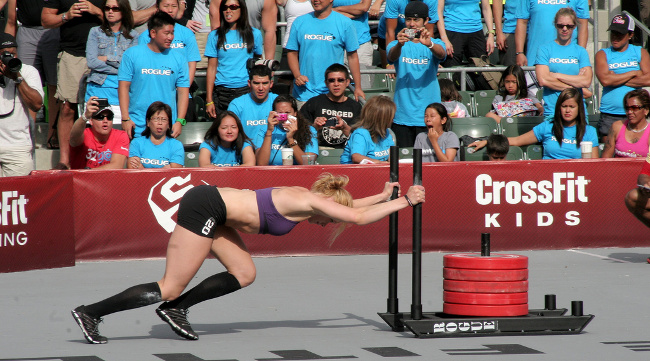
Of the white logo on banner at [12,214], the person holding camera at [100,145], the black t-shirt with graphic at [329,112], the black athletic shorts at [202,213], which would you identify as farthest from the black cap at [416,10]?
the black athletic shorts at [202,213]

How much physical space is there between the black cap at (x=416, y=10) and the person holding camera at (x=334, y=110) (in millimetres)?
1072

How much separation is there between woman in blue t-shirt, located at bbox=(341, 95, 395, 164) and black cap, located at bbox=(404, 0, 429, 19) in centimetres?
135

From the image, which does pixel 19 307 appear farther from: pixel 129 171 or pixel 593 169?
pixel 593 169

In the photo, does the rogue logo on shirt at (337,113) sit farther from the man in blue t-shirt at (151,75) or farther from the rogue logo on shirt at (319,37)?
the man in blue t-shirt at (151,75)

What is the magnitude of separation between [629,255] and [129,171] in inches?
230

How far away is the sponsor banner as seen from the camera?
9344mm

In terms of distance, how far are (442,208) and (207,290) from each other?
4.70 m

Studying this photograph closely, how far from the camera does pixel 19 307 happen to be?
25.6 feet

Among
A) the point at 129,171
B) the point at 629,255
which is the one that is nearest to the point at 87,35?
the point at 129,171

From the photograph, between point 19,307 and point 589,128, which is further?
point 589,128

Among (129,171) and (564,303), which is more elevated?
(129,171)

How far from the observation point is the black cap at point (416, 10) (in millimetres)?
11203

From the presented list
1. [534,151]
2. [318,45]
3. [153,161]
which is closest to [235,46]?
[318,45]

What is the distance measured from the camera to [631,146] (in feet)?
36.4
